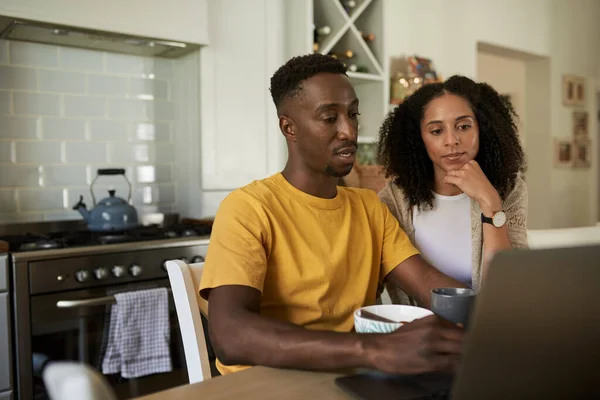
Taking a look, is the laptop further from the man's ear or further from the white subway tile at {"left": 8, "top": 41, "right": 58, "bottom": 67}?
the white subway tile at {"left": 8, "top": 41, "right": 58, "bottom": 67}

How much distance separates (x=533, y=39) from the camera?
4.85 meters

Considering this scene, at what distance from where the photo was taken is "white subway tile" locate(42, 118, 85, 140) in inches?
102

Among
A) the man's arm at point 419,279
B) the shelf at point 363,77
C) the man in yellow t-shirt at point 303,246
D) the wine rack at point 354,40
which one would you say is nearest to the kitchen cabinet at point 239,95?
the wine rack at point 354,40

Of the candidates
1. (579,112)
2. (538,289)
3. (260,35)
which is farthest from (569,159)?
(538,289)

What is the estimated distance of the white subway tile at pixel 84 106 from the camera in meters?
2.64

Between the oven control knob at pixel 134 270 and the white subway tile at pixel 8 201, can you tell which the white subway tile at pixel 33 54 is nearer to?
the white subway tile at pixel 8 201

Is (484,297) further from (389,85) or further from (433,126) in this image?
(389,85)

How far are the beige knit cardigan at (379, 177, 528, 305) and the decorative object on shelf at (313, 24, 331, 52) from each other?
1.50m

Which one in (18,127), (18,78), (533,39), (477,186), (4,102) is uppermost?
(533,39)

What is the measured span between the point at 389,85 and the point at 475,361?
3.01 metres

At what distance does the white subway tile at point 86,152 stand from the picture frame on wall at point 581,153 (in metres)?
4.28

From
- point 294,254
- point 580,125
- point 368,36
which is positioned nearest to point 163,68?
point 368,36

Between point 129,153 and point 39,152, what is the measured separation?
0.42 meters

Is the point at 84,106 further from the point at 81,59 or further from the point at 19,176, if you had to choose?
the point at 19,176
